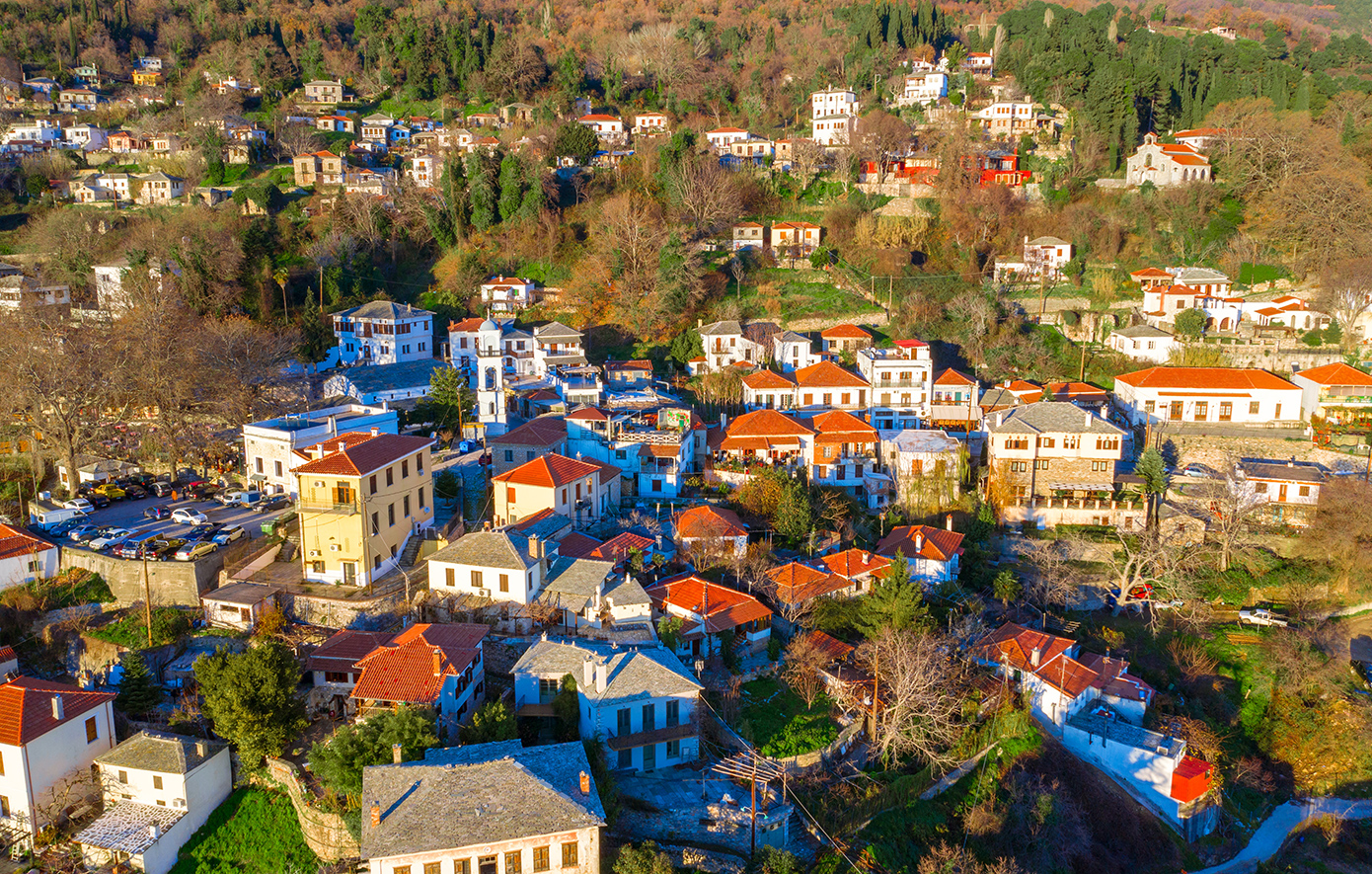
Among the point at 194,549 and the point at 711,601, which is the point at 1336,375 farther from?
the point at 194,549

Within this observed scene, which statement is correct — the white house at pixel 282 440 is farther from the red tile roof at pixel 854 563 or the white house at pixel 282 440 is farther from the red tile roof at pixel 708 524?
the red tile roof at pixel 854 563

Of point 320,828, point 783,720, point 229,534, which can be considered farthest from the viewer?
point 229,534

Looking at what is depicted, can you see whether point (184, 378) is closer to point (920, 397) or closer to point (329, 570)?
point (329, 570)

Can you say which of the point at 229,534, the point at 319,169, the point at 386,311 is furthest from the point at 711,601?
the point at 319,169

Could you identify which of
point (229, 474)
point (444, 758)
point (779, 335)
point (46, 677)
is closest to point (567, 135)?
point (779, 335)

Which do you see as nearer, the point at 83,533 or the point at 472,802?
the point at 472,802

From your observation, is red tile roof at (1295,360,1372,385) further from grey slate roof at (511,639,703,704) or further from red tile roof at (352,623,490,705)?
red tile roof at (352,623,490,705)

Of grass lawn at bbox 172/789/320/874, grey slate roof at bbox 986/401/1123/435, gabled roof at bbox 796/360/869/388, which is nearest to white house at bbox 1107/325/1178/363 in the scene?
grey slate roof at bbox 986/401/1123/435
